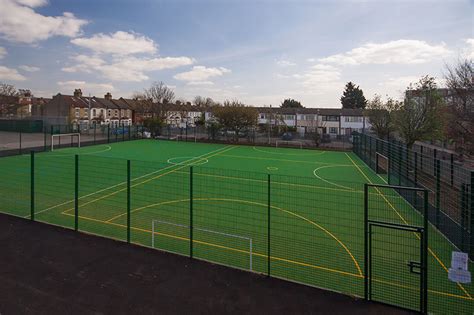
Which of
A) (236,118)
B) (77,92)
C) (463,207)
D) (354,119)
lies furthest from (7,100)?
(463,207)

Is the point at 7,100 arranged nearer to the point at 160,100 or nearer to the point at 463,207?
the point at 160,100

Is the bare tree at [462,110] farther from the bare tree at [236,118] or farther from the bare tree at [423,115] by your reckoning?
the bare tree at [236,118]

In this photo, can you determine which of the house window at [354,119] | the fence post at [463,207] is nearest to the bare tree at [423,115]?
the fence post at [463,207]

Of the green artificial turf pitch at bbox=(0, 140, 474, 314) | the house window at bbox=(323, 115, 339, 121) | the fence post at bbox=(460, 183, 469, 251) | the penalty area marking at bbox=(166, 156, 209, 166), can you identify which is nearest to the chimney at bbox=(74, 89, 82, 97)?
the house window at bbox=(323, 115, 339, 121)

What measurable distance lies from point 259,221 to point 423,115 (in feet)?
64.7

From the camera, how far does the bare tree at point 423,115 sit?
24953mm

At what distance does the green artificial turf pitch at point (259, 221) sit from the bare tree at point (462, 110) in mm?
7215

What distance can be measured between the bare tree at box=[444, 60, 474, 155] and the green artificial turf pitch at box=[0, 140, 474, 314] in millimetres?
7215

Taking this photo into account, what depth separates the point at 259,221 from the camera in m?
11.7

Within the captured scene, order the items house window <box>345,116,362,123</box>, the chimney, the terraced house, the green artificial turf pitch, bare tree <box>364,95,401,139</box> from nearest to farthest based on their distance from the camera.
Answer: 1. the green artificial turf pitch
2. bare tree <box>364,95,401,139</box>
3. the terraced house
4. house window <box>345,116,362,123</box>
5. the chimney

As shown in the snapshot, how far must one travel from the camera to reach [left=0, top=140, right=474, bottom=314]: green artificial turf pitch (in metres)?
7.56

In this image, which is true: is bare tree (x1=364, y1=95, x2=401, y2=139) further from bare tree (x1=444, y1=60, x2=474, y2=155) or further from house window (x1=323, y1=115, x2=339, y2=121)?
house window (x1=323, y1=115, x2=339, y2=121)

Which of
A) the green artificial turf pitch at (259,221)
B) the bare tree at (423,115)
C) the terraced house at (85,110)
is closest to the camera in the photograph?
the green artificial turf pitch at (259,221)

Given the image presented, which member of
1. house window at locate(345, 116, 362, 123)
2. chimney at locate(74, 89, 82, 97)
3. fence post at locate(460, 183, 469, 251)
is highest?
chimney at locate(74, 89, 82, 97)
